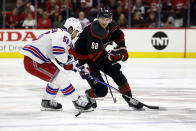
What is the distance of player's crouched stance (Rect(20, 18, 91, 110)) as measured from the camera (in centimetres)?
478

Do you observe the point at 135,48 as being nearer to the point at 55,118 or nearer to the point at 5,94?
the point at 5,94

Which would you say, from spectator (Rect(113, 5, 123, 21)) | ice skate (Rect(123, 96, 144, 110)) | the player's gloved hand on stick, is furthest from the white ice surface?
spectator (Rect(113, 5, 123, 21))

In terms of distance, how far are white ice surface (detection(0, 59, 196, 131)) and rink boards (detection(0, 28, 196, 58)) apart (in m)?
3.18

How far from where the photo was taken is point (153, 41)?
41.9ft

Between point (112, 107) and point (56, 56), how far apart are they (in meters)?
1.11

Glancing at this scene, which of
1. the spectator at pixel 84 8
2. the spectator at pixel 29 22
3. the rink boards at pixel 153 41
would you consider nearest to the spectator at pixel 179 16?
the rink boards at pixel 153 41

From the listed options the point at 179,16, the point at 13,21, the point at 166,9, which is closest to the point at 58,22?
the point at 13,21

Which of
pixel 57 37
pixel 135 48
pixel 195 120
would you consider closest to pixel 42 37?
pixel 57 37

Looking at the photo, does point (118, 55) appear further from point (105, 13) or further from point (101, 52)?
point (105, 13)

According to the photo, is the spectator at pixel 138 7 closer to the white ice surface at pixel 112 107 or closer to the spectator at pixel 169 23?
the spectator at pixel 169 23

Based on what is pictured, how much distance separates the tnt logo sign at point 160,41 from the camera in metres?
12.7

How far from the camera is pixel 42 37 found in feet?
16.3

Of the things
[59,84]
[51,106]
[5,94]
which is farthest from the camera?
[5,94]

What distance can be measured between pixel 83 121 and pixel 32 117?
543 millimetres
